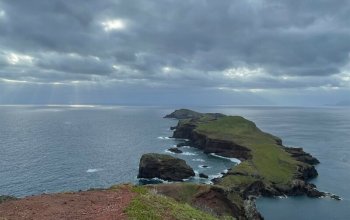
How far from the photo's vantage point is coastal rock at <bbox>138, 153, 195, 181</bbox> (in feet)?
366

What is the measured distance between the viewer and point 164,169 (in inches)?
4444

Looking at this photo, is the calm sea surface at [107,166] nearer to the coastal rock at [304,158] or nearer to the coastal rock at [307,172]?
the coastal rock at [307,172]

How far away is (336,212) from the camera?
85938 mm

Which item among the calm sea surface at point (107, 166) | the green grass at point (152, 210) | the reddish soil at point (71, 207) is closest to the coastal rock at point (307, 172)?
the calm sea surface at point (107, 166)

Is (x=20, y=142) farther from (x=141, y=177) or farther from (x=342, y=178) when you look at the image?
(x=342, y=178)

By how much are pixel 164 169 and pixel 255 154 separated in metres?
40.3

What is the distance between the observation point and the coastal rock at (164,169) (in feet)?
366

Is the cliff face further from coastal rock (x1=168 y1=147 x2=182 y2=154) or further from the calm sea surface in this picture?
coastal rock (x1=168 y1=147 x2=182 y2=154)

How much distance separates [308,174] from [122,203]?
106 metres

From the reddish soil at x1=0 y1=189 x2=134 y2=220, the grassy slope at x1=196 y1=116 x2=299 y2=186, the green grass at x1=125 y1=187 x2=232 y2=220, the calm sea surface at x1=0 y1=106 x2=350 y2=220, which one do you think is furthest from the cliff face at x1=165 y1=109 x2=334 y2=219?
the reddish soil at x1=0 y1=189 x2=134 y2=220

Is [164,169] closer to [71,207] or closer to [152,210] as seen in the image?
[152,210]

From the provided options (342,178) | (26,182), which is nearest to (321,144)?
(342,178)

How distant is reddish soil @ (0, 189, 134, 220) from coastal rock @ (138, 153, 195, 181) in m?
81.3

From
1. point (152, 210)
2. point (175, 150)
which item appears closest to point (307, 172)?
point (175, 150)
